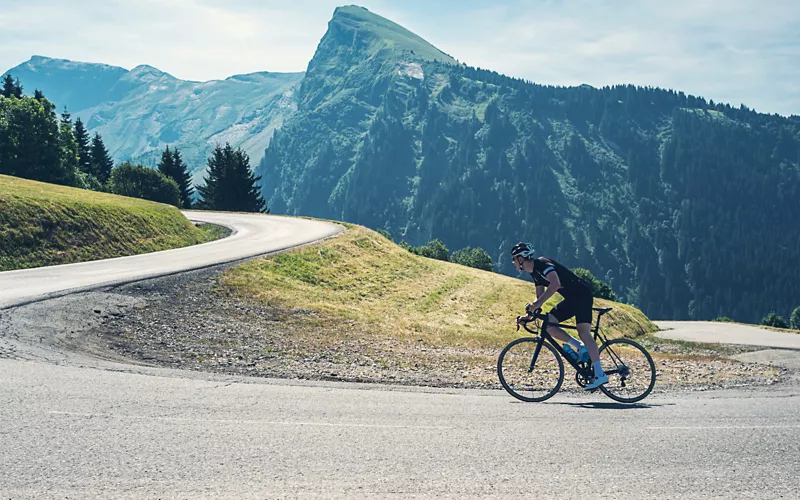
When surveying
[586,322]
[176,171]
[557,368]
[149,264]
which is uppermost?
[176,171]

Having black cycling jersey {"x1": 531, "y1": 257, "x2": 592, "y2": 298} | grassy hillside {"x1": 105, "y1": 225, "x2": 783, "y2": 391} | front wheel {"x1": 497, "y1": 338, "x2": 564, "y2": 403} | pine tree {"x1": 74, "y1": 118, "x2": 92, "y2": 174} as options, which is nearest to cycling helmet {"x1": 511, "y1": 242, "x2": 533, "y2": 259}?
black cycling jersey {"x1": 531, "y1": 257, "x2": 592, "y2": 298}

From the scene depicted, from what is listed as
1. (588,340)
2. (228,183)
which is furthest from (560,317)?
(228,183)

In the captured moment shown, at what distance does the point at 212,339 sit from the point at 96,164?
310 feet

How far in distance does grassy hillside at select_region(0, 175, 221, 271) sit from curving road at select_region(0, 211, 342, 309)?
1786 mm

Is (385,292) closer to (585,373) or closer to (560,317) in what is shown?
(585,373)

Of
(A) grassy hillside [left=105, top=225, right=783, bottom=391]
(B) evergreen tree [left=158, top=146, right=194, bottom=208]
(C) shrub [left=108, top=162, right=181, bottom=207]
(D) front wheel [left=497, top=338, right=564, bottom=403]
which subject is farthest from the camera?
(B) evergreen tree [left=158, top=146, right=194, bottom=208]

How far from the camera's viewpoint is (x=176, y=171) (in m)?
95.5

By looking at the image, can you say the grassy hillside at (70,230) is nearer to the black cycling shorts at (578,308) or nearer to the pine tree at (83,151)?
the black cycling shorts at (578,308)

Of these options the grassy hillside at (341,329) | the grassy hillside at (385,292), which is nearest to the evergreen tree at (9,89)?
the grassy hillside at (385,292)

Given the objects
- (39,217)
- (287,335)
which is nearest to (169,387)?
(287,335)

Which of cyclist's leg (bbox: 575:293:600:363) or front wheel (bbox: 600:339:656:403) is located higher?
cyclist's leg (bbox: 575:293:600:363)

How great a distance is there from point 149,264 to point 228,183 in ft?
221

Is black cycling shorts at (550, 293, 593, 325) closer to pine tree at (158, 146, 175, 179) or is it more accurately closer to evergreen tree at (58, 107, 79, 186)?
evergreen tree at (58, 107, 79, 186)

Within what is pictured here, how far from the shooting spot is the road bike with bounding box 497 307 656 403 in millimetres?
11047
